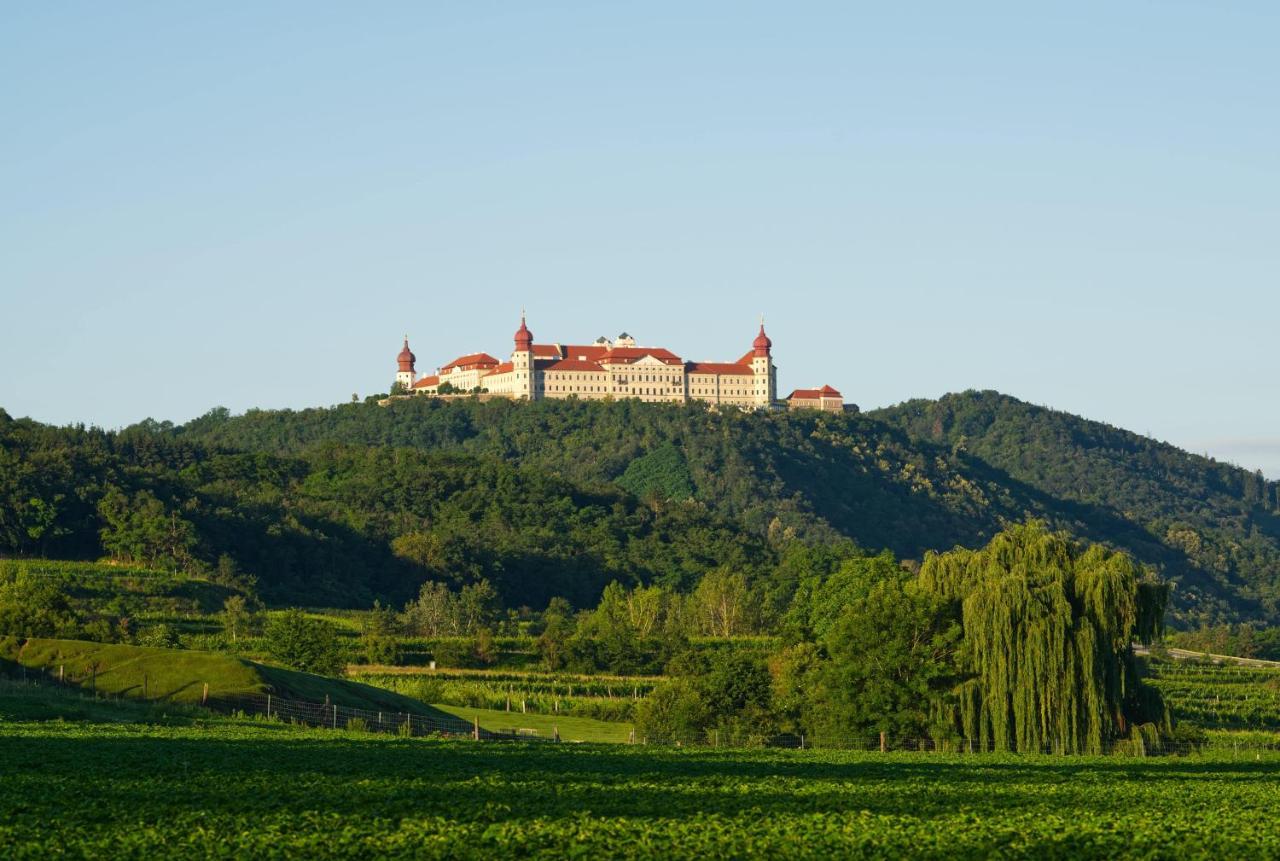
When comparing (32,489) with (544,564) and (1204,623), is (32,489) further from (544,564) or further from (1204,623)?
(1204,623)

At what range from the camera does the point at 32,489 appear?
12444cm

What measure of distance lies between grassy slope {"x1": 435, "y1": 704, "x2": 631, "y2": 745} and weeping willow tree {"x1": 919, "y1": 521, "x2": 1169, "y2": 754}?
1280cm

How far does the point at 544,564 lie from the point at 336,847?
418ft

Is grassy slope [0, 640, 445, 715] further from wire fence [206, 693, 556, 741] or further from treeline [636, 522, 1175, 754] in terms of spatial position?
treeline [636, 522, 1175, 754]

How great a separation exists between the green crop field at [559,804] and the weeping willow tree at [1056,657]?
9.77 meters

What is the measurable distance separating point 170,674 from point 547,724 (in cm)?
1771

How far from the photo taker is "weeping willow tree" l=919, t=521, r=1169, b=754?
1966 inches

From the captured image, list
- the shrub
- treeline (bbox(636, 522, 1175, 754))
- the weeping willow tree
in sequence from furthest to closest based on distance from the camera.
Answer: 1. the shrub
2. treeline (bbox(636, 522, 1175, 754))
3. the weeping willow tree

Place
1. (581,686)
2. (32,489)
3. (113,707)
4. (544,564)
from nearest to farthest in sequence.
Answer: (113,707) < (581,686) < (32,489) < (544,564)

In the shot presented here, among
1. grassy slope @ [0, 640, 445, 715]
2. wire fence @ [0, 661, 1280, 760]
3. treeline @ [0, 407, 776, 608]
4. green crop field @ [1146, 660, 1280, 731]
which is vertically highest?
treeline @ [0, 407, 776, 608]

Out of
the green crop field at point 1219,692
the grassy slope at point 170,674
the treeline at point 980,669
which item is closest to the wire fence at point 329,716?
the grassy slope at point 170,674

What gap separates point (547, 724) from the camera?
215 ft

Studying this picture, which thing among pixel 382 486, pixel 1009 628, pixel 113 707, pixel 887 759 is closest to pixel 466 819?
pixel 887 759

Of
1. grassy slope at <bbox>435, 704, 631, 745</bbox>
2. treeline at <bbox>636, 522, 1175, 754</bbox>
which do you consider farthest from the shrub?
treeline at <bbox>636, 522, 1175, 754</bbox>
